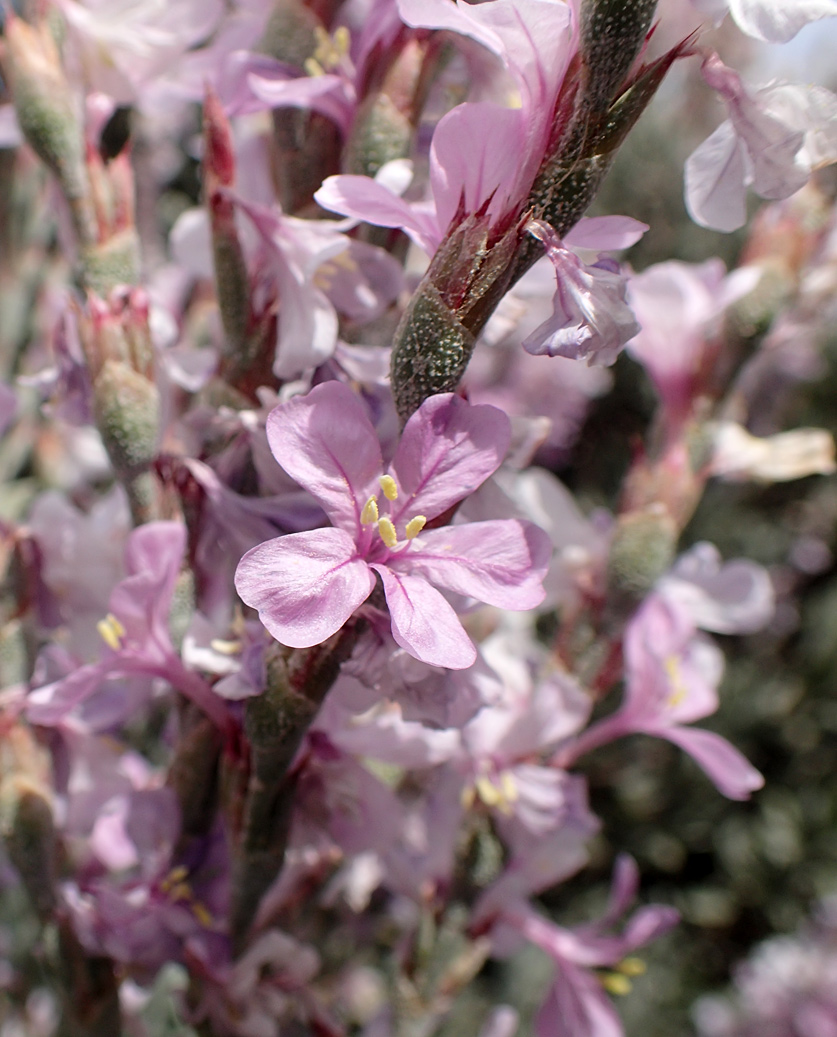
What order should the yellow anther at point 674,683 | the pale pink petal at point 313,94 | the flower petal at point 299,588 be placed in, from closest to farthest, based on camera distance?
1. the flower petal at point 299,588
2. the pale pink petal at point 313,94
3. the yellow anther at point 674,683

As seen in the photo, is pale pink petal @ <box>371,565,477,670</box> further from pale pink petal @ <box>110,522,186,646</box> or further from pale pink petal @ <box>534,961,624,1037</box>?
pale pink petal @ <box>534,961,624,1037</box>

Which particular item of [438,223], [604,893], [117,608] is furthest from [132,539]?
[604,893]

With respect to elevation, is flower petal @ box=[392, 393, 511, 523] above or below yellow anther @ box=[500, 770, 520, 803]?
above

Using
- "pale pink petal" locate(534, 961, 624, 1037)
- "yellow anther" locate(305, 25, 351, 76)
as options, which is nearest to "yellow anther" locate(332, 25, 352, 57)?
"yellow anther" locate(305, 25, 351, 76)

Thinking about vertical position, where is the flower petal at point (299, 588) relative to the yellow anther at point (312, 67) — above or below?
below

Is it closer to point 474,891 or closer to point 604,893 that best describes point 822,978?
point 604,893

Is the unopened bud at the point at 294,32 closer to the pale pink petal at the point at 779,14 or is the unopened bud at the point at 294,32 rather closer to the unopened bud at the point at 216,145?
the unopened bud at the point at 216,145

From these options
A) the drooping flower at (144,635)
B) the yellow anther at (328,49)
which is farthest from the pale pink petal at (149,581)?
the yellow anther at (328,49)
